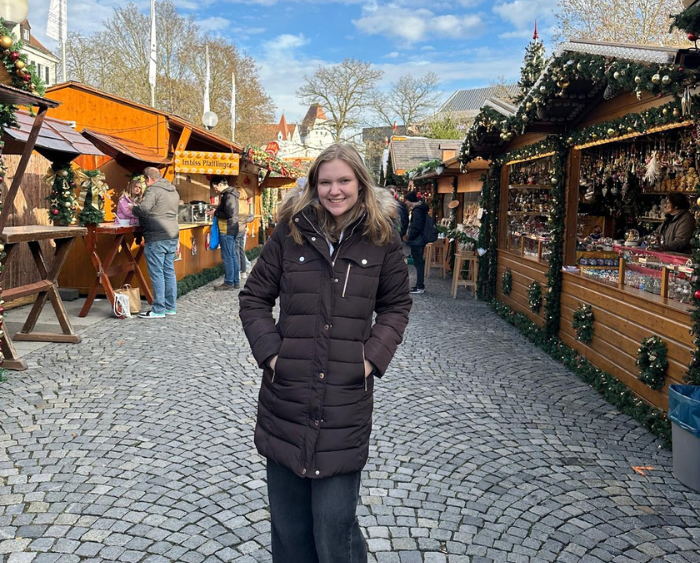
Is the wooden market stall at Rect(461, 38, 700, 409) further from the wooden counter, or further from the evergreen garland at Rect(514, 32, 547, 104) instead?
the wooden counter

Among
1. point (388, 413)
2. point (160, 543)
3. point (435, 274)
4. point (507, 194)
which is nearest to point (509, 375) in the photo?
point (388, 413)

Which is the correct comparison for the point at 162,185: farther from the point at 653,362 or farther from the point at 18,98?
the point at 653,362

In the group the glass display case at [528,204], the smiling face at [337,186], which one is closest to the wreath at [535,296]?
the glass display case at [528,204]

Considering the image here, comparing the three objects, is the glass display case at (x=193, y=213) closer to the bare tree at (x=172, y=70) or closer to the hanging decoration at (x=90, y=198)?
the hanging decoration at (x=90, y=198)

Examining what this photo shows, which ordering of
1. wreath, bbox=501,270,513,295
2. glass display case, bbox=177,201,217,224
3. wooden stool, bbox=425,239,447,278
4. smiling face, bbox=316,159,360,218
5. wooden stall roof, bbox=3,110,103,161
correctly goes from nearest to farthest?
smiling face, bbox=316,159,360,218, wooden stall roof, bbox=3,110,103,161, wreath, bbox=501,270,513,295, glass display case, bbox=177,201,217,224, wooden stool, bbox=425,239,447,278

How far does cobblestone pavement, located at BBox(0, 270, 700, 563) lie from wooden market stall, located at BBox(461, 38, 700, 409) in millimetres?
777

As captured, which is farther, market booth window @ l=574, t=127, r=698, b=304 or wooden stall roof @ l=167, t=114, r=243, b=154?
wooden stall roof @ l=167, t=114, r=243, b=154

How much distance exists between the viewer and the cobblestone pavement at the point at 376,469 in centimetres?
314

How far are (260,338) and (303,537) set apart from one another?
76 cm

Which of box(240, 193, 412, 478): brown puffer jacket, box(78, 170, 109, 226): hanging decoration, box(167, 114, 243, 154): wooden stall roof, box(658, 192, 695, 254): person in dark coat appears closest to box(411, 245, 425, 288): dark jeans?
box(167, 114, 243, 154): wooden stall roof

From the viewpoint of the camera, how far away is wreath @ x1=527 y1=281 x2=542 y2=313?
8.52 metres

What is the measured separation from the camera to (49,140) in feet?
25.2

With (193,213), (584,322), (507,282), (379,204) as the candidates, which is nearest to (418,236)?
(507,282)

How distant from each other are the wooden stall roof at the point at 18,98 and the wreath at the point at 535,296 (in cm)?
623
